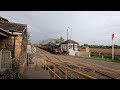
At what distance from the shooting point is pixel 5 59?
10.5 metres

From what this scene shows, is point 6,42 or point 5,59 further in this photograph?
point 6,42

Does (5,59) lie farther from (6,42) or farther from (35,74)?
(35,74)

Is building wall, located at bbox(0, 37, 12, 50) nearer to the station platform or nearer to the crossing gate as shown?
the crossing gate

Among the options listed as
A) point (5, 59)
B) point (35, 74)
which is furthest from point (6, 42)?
point (35, 74)

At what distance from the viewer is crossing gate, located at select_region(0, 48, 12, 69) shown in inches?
402

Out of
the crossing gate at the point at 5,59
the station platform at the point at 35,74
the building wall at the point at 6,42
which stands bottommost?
the station platform at the point at 35,74

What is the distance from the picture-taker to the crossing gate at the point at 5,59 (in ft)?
33.5

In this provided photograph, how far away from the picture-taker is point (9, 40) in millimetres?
10836

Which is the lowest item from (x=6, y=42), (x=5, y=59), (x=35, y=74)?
(x=35, y=74)

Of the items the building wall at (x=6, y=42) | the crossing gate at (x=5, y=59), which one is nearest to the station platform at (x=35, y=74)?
the crossing gate at (x=5, y=59)

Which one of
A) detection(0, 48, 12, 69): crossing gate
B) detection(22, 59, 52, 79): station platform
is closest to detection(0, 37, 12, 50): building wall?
detection(0, 48, 12, 69): crossing gate

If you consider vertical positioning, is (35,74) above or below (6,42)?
below

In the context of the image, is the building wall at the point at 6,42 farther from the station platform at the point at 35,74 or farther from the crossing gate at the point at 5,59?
the station platform at the point at 35,74
